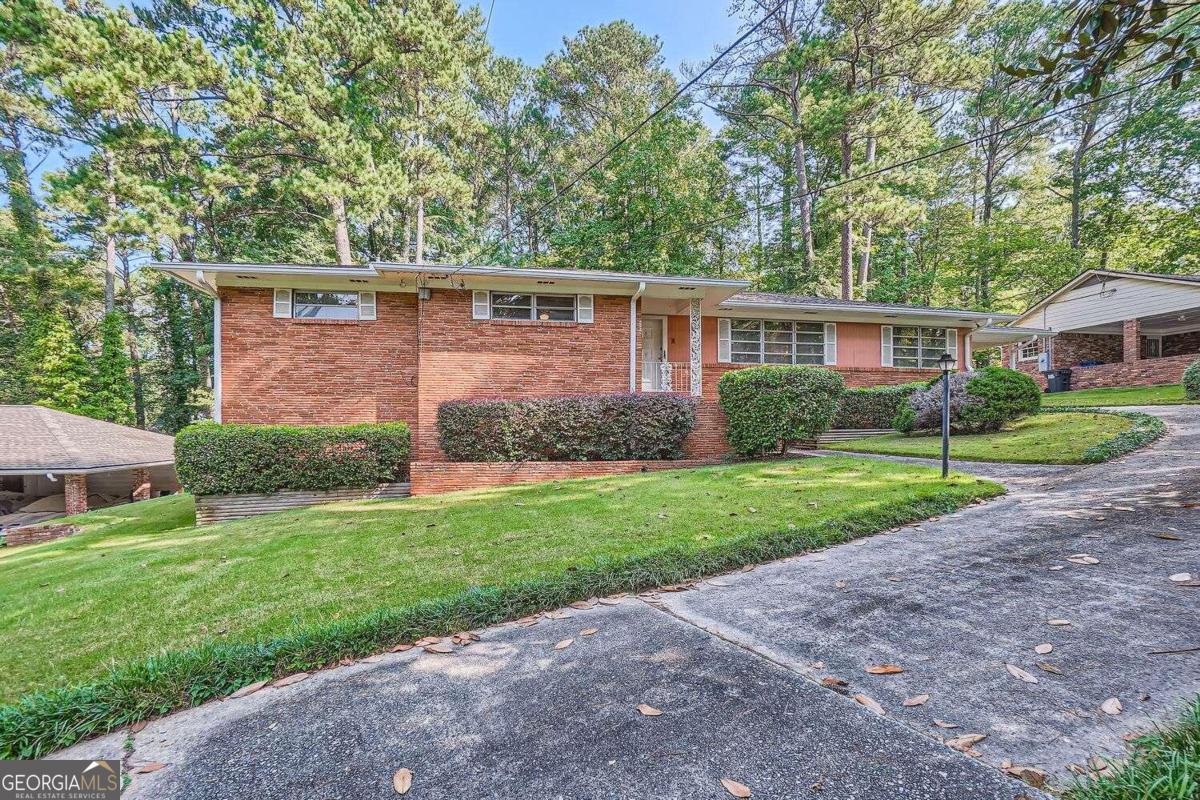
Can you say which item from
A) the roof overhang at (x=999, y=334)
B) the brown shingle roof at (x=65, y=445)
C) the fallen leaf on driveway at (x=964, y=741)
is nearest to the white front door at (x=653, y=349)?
the roof overhang at (x=999, y=334)

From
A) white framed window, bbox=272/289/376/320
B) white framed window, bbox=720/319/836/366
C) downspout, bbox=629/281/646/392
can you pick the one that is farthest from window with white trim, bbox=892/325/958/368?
white framed window, bbox=272/289/376/320

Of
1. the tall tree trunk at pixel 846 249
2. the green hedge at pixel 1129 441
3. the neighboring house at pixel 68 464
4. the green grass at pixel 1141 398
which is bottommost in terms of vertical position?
the neighboring house at pixel 68 464

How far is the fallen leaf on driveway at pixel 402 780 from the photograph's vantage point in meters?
1.60

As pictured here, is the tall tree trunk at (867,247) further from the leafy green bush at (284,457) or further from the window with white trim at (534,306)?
the leafy green bush at (284,457)

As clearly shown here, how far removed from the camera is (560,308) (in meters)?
10.8

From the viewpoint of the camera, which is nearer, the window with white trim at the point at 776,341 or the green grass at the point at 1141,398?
the green grass at the point at 1141,398

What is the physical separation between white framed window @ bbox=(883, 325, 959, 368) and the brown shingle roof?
19.1 meters

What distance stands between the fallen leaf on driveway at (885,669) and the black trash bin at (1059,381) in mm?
21903

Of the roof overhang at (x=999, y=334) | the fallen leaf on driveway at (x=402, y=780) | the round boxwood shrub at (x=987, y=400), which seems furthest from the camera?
the roof overhang at (x=999, y=334)

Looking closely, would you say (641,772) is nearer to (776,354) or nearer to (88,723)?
(88,723)

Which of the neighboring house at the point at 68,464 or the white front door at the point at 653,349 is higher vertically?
the white front door at the point at 653,349

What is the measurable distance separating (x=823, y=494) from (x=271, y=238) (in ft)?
74.7

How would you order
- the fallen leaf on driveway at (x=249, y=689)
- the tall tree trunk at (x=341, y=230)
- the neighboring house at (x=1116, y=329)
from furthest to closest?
the tall tree trunk at (x=341, y=230)
the neighboring house at (x=1116, y=329)
the fallen leaf on driveway at (x=249, y=689)

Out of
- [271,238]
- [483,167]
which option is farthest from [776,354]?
[271,238]
